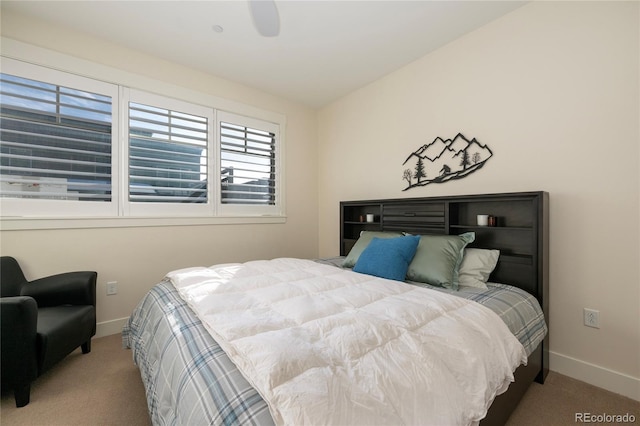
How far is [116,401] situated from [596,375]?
3.14 meters

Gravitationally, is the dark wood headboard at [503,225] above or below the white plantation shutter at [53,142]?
below

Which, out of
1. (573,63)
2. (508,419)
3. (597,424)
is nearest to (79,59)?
(573,63)

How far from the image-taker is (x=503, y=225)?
2227 millimetres

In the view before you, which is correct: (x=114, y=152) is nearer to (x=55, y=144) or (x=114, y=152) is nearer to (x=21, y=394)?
(x=55, y=144)

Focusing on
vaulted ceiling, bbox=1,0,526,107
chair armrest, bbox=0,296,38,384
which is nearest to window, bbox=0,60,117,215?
vaulted ceiling, bbox=1,0,526,107

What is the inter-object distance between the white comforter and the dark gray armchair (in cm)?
85

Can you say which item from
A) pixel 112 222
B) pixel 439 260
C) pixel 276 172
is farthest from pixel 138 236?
pixel 439 260

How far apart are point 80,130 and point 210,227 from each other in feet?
4.84

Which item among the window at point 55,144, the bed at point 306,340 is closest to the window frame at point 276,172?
the window at point 55,144

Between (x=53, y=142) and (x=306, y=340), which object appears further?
(x=53, y=142)

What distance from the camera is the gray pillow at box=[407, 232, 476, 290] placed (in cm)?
197

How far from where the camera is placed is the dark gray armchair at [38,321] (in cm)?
153

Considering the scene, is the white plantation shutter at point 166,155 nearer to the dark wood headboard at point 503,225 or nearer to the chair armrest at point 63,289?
the chair armrest at point 63,289

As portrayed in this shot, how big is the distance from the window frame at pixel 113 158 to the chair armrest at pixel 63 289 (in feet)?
1.58
